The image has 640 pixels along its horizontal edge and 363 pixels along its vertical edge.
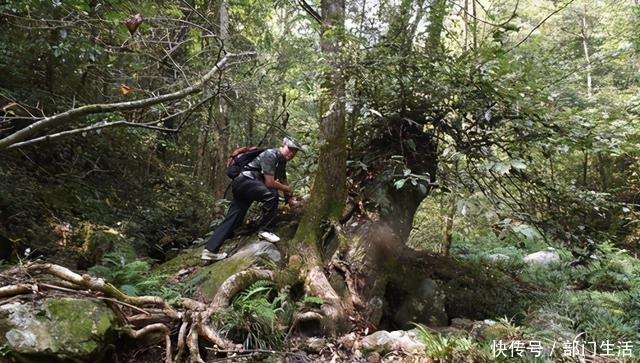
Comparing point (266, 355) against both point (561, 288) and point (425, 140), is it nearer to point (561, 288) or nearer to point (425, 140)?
point (425, 140)

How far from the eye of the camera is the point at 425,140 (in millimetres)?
7801

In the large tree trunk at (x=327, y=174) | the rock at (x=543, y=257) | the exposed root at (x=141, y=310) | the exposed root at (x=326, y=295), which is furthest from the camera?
the rock at (x=543, y=257)

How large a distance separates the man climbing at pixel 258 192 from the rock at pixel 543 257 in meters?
7.37

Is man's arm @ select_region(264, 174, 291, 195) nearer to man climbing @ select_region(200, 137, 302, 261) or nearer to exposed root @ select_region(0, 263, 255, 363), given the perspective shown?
man climbing @ select_region(200, 137, 302, 261)

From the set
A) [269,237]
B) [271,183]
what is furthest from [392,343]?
[271,183]

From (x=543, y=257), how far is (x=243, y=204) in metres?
8.52

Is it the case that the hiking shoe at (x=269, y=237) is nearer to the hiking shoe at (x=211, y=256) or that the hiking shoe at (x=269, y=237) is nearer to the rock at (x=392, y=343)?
the hiking shoe at (x=211, y=256)

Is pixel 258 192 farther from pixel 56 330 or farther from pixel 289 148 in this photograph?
pixel 56 330

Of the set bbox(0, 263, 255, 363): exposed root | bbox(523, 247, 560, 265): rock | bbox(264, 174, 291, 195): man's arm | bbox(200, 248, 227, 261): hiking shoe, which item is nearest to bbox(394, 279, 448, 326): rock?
bbox(264, 174, 291, 195): man's arm

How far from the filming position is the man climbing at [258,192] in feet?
21.7

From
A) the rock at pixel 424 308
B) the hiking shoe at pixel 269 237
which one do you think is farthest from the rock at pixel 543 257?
the hiking shoe at pixel 269 237

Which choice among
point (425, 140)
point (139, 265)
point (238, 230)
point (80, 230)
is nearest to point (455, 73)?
point (425, 140)

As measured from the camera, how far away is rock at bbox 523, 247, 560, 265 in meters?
11.0

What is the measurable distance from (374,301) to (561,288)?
175 inches
